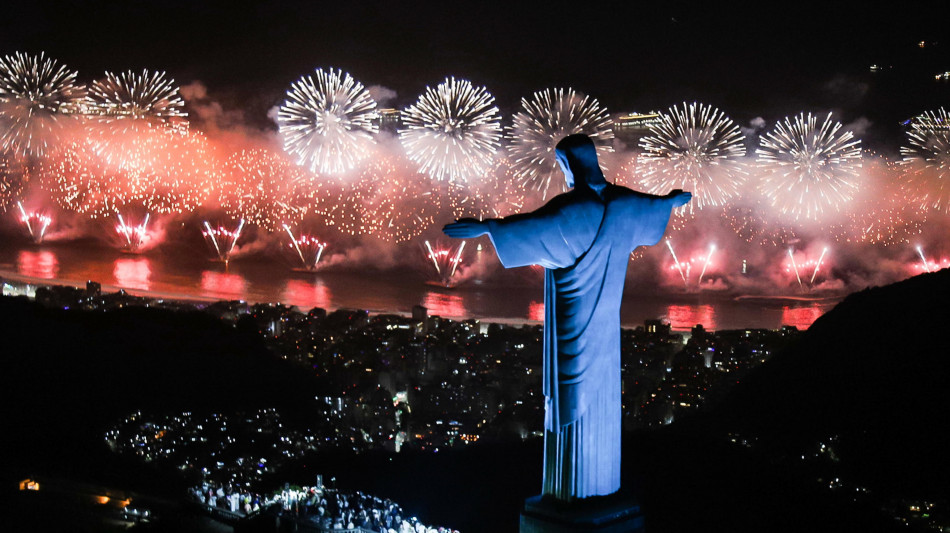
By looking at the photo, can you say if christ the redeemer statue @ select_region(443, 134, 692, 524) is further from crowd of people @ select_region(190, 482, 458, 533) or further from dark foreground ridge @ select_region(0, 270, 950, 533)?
dark foreground ridge @ select_region(0, 270, 950, 533)

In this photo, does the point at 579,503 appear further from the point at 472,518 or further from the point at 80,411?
the point at 80,411

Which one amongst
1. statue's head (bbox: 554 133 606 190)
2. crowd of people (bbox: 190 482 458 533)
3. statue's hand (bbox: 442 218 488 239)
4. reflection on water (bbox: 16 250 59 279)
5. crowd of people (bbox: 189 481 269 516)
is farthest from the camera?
reflection on water (bbox: 16 250 59 279)

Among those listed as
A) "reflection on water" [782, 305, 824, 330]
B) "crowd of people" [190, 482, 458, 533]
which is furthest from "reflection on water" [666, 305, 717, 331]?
"crowd of people" [190, 482, 458, 533]

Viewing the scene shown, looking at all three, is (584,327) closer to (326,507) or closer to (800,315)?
(326,507)

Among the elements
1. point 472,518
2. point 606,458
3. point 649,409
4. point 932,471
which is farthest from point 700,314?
point 606,458

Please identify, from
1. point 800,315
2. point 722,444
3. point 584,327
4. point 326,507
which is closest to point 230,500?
point 326,507

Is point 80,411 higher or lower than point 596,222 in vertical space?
lower

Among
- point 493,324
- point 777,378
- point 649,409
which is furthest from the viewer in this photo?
point 493,324
